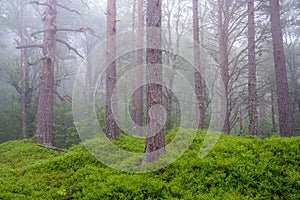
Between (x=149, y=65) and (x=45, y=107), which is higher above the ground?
(x=149, y=65)

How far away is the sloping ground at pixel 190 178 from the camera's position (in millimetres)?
5410

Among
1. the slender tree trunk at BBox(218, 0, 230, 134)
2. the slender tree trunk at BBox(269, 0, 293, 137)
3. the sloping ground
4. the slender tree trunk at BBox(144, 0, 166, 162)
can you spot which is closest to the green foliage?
the sloping ground

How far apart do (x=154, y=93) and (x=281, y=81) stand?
16.1 feet

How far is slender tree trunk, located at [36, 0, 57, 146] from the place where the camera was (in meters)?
11.8

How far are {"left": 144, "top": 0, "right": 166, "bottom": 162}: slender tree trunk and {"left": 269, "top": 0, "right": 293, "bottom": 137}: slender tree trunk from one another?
451 centimetres

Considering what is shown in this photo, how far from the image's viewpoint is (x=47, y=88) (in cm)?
1211

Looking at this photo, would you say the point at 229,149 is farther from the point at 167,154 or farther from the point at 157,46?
the point at 157,46

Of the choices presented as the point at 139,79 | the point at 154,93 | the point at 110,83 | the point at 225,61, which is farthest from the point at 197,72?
the point at 154,93

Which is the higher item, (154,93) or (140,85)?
(140,85)

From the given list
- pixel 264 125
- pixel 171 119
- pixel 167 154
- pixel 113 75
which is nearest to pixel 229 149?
pixel 167 154

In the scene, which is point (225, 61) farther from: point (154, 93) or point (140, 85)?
point (154, 93)

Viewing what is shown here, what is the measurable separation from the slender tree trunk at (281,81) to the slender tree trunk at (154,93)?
4512 mm

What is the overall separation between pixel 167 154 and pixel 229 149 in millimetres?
1688

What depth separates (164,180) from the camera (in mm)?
6070
